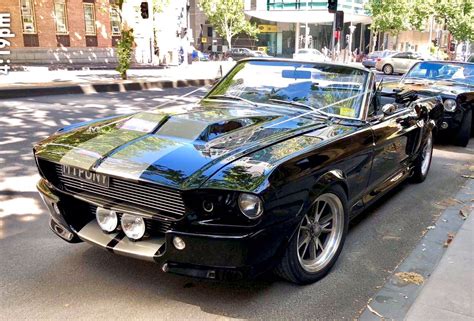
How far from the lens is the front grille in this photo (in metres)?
2.76

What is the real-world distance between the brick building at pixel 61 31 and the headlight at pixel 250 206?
97.0ft

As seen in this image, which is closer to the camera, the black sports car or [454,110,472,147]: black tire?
the black sports car

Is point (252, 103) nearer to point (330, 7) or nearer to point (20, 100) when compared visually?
point (20, 100)

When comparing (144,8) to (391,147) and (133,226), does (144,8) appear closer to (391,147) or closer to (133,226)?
(391,147)

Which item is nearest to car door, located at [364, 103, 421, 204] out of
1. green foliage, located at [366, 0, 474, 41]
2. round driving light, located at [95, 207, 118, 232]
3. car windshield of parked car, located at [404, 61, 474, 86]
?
round driving light, located at [95, 207, 118, 232]

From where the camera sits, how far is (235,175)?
271 centimetres

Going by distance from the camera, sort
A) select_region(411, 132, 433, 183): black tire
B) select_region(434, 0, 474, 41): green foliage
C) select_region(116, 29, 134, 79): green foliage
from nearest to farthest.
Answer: select_region(411, 132, 433, 183): black tire < select_region(116, 29, 134, 79): green foliage < select_region(434, 0, 474, 41): green foliage

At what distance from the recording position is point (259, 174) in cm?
271

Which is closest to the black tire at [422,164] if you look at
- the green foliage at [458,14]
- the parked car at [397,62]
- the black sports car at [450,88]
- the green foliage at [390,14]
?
the black sports car at [450,88]

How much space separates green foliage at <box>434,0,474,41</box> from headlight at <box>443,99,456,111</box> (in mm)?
36903

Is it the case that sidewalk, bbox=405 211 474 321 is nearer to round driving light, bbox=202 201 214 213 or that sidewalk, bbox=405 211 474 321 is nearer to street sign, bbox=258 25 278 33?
round driving light, bbox=202 201 214 213

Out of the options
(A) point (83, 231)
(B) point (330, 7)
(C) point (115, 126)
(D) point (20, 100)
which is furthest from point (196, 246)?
(B) point (330, 7)

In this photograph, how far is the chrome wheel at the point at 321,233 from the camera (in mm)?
3299

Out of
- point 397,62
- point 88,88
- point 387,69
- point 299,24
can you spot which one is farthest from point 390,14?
point 88,88
